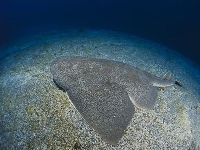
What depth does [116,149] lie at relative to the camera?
5.54 meters

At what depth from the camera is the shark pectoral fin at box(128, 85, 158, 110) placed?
245 inches

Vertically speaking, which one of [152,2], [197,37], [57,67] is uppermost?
[57,67]

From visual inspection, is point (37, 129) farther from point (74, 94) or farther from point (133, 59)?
point (133, 59)

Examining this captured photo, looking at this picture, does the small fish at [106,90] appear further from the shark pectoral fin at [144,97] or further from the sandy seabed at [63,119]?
the sandy seabed at [63,119]

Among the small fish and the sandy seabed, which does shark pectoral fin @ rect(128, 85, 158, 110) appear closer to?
the small fish

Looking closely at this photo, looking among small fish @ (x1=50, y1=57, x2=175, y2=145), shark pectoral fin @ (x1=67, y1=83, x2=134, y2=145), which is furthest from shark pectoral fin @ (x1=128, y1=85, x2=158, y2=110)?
shark pectoral fin @ (x1=67, y1=83, x2=134, y2=145)

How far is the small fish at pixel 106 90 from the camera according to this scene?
16.9ft

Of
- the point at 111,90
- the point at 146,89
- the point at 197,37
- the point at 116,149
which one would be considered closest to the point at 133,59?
the point at 146,89

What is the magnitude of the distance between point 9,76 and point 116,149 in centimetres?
533

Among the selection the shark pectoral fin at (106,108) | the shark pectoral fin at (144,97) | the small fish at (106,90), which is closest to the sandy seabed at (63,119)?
the shark pectoral fin at (144,97)

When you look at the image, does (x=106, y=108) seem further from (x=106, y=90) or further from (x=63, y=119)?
(x=63, y=119)

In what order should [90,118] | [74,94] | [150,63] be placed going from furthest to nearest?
[150,63] → [74,94] → [90,118]

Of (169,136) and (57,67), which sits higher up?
(57,67)

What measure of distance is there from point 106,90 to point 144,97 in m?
1.25
